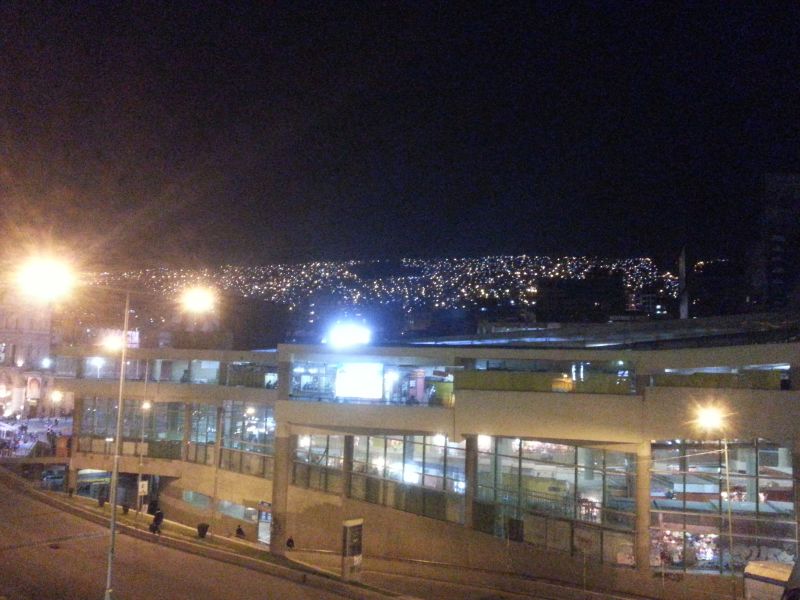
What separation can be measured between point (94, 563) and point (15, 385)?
56.1 meters

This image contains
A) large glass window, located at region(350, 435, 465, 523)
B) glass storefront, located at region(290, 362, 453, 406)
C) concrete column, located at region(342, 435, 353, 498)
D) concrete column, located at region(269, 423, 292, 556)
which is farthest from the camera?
concrete column, located at region(269, 423, 292, 556)

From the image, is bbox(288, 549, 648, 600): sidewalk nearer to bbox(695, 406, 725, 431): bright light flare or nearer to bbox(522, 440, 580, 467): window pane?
bbox(522, 440, 580, 467): window pane

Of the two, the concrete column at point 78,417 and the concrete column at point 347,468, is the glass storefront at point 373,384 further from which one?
the concrete column at point 78,417

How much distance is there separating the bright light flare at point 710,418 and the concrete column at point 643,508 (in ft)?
5.82

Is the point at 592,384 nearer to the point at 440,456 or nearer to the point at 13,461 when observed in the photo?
the point at 440,456

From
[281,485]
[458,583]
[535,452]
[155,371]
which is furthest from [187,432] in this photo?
[535,452]

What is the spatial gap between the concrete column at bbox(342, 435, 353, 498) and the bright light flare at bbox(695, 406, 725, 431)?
1336 cm

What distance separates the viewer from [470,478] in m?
24.8

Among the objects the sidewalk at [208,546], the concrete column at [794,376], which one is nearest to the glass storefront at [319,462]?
the sidewalk at [208,546]

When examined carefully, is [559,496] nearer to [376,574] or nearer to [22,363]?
[376,574]

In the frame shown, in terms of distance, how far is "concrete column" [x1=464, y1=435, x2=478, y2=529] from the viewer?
24.5 m

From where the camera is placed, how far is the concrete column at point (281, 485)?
93.4 feet

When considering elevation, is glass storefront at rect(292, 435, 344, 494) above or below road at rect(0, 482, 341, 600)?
above

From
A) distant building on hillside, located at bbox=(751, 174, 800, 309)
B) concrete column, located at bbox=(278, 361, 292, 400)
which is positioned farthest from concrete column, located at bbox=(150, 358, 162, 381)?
distant building on hillside, located at bbox=(751, 174, 800, 309)
